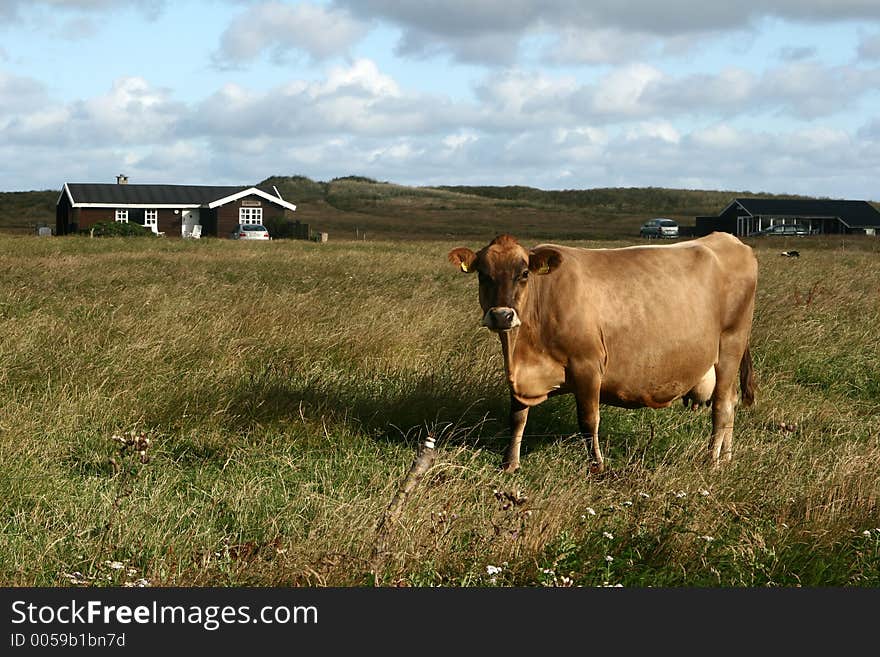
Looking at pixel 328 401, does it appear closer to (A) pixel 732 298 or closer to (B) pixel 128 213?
(A) pixel 732 298

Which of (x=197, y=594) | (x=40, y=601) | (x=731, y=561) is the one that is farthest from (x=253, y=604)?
(x=731, y=561)

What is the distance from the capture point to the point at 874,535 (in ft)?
18.1

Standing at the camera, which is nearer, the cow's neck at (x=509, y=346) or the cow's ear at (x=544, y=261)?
the cow's ear at (x=544, y=261)

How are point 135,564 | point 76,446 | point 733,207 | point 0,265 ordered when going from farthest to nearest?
point 733,207, point 0,265, point 76,446, point 135,564

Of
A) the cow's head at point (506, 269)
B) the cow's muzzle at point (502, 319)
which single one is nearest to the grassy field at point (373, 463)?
the cow's muzzle at point (502, 319)

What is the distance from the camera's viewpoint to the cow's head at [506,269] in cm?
634

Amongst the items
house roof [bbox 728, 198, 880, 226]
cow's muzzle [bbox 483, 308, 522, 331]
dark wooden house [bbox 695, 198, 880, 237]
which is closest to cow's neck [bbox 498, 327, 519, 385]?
cow's muzzle [bbox 483, 308, 522, 331]

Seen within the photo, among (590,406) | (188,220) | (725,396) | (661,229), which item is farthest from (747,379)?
(661,229)

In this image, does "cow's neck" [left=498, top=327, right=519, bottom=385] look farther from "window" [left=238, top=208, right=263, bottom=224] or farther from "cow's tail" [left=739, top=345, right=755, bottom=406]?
"window" [left=238, top=208, right=263, bottom=224]

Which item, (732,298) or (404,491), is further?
(732,298)

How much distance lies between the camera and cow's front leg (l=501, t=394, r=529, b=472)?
6734mm

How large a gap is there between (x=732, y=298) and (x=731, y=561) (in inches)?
129

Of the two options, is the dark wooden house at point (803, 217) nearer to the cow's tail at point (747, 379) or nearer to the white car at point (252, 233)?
the white car at point (252, 233)

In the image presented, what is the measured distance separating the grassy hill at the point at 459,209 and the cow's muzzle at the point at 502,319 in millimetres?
64496
